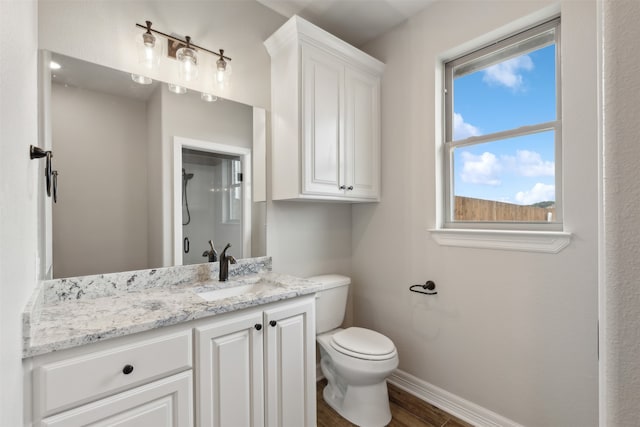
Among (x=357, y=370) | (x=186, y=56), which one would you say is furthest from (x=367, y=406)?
(x=186, y=56)

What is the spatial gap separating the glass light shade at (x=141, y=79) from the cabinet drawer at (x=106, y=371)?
4.15 feet

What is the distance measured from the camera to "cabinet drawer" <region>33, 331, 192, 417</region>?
889mm

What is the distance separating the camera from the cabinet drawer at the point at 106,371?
889 mm

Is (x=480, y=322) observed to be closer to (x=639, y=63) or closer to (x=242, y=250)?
(x=242, y=250)

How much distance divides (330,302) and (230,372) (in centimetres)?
97

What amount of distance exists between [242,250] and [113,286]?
0.70 m

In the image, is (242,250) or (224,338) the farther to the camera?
(242,250)

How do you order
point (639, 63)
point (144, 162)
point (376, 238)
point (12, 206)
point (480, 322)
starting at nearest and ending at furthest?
1. point (639, 63)
2. point (12, 206)
3. point (144, 162)
4. point (480, 322)
5. point (376, 238)

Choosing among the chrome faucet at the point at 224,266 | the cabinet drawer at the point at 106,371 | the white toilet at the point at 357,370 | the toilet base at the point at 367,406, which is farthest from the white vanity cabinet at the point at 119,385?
the toilet base at the point at 367,406

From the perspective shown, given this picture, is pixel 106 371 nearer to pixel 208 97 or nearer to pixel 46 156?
pixel 46 156

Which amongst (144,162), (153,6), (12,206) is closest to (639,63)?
(12,206)

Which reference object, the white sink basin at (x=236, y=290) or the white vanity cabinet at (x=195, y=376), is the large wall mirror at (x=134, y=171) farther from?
the white vanity cabinet at (x=195, y=376)

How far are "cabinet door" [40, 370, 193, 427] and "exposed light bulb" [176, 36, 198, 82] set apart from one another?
58.7 inches

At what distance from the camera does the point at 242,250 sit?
6.25 ft
